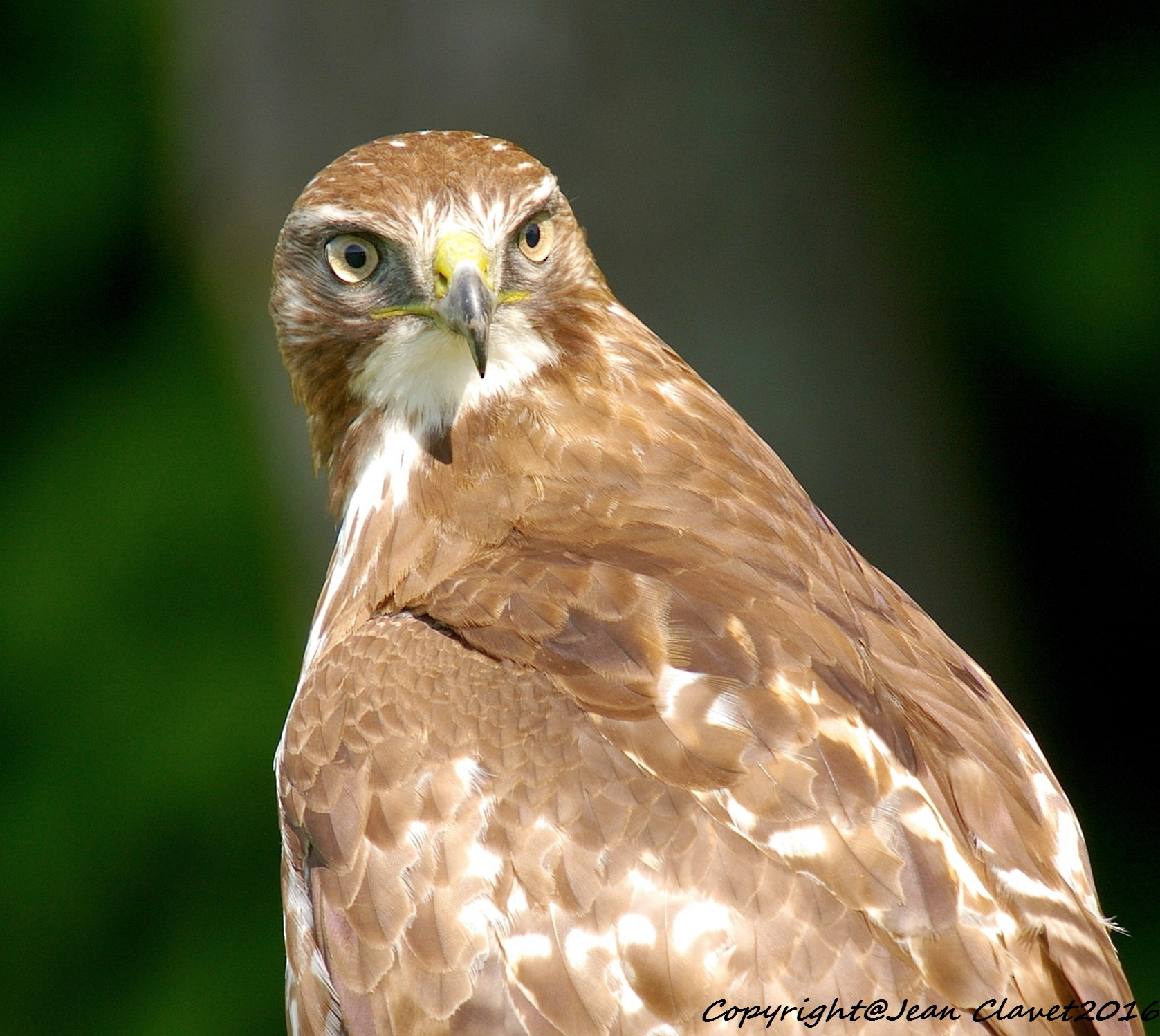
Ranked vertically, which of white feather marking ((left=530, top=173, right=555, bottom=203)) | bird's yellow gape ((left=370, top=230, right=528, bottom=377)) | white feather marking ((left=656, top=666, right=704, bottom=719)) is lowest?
white feather marking ((left=656, top=666, right=704, bottom=719))

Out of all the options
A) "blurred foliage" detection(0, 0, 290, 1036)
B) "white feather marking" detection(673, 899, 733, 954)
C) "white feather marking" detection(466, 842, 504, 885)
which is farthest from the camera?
"blurred foliage" detection(0, 0, 290, 1036)

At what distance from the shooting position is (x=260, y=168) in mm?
4246

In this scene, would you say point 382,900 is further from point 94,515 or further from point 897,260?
point 94,515

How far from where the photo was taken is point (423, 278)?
2414 mm

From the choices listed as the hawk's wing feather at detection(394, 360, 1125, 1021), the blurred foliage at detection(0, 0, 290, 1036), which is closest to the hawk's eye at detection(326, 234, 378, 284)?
the hawk's wing feather at detection(394, 360, 1125, 1021)

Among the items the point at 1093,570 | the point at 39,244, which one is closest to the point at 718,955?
the point at 1093,570

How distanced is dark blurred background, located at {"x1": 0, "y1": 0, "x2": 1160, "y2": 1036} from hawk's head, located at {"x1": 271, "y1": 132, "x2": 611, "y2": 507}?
153cm

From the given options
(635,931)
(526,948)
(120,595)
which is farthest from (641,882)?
(120,595)

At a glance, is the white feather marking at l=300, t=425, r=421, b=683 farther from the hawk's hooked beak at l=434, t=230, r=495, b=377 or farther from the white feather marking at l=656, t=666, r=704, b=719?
the white feather marking at l=656, t=666, r=704, b=719

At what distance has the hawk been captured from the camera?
2.01 m

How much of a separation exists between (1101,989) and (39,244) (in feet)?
15.2

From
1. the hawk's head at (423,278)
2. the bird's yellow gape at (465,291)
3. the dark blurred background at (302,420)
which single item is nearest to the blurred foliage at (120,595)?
the dark blurred background at (302,420)

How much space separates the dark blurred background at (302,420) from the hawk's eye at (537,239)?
152cm

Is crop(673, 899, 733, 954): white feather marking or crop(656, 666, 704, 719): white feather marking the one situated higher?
crop(656, 666, 704, 719): white feather marking
